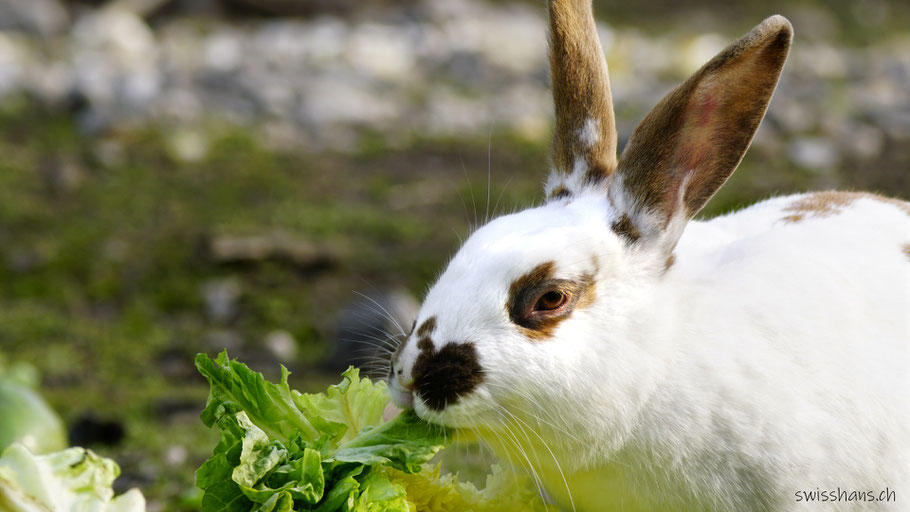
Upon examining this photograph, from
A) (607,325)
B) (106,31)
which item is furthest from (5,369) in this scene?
(106,31)

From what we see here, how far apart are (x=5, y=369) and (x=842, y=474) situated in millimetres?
3576

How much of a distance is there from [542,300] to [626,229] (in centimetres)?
34

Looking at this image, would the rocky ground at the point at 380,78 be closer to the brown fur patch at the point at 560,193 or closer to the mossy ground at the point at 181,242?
the mossy ground at the point at 181,242

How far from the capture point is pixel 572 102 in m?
2.93

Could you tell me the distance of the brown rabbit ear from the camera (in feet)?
8.60

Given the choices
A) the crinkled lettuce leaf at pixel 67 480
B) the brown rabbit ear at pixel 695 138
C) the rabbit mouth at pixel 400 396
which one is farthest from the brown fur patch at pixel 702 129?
the crinkled lettuce leaf at pixel 67 480

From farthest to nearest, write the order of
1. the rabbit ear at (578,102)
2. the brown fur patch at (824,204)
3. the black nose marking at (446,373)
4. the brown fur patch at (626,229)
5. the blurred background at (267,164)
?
the blurred background at (267,164), the brown fur patch at (824,204), the rabbit ear at (578,102), the brown fur patch at (626,229), the black nose marking at (446,373)

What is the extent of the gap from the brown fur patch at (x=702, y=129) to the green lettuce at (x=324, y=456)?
2.73ft

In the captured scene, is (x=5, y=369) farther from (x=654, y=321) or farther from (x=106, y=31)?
(x=106, y=31)

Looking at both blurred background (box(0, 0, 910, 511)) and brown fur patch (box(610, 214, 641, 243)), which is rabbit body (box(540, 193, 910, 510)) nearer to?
brown fur patch (box(610, 214, 641, 243))

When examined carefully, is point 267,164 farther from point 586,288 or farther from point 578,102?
point 586,288

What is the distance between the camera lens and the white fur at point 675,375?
97.6 inches

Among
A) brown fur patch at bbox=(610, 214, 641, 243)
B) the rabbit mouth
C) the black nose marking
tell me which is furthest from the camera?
brown fur patch at bbox=(610, 214, 641, 243)

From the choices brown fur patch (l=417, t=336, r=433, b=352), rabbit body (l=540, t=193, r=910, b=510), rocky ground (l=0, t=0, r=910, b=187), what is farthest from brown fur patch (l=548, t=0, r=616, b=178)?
rocky ground (l=0, t=0, r=910, b=187)
